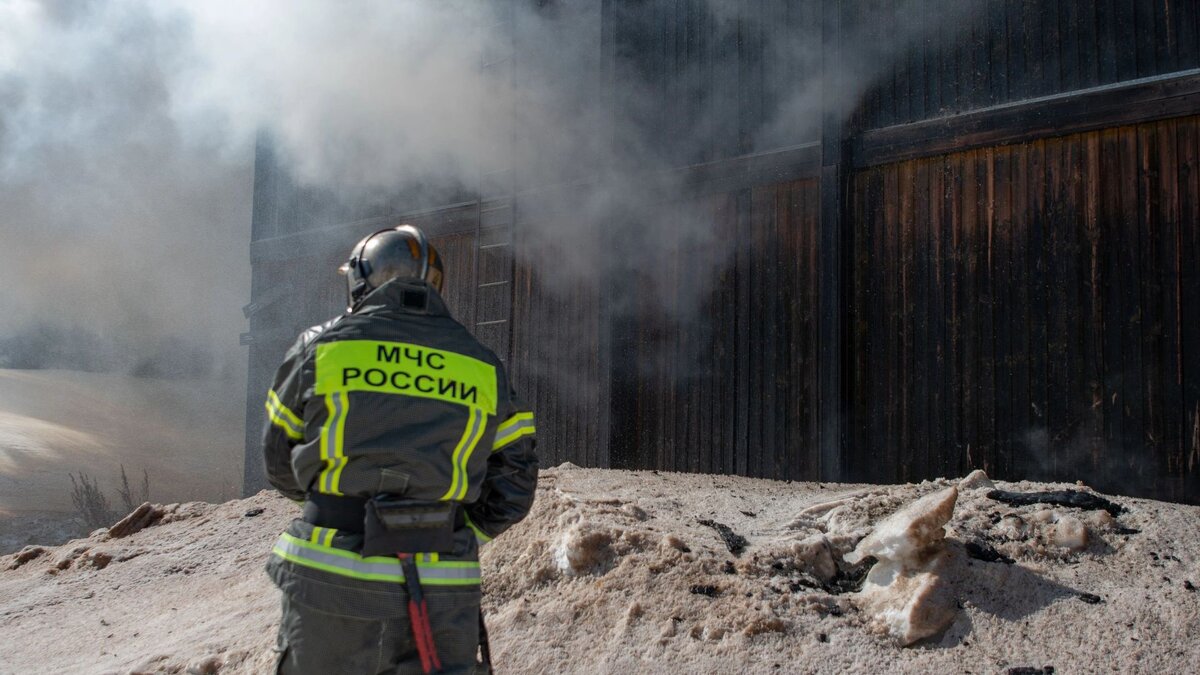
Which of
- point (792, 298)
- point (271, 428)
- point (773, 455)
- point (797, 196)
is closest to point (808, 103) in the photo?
point (797, 196)

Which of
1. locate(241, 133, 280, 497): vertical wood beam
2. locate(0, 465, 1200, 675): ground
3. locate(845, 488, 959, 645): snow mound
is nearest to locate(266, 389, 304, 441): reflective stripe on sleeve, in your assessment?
locate(0, 465, 1200, 675): ground

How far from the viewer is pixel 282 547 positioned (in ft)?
7.62

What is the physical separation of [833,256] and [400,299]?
4.74 metres

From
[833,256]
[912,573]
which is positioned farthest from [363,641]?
[833,256]

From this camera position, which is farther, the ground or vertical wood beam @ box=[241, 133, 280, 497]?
vertical wood beam @ box=[241, 133, 280, 497]

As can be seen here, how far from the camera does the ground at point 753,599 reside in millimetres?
3342

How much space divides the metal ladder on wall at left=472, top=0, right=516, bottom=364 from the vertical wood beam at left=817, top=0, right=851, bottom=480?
334cm

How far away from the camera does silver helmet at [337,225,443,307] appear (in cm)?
266

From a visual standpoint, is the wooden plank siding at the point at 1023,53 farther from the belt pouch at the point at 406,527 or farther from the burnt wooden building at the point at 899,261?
the belt pouch at the point at 406,527

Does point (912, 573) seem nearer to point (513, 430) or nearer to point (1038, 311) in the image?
point (513, 430)

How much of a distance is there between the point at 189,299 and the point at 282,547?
21577 mm

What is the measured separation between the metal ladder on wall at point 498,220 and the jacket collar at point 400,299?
635 centimetres

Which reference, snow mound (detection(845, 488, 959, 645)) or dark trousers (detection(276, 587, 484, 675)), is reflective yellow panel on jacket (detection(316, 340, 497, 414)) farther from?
snow mound (detection(845, 488, 959, 645))

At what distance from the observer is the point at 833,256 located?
660 centimetres
